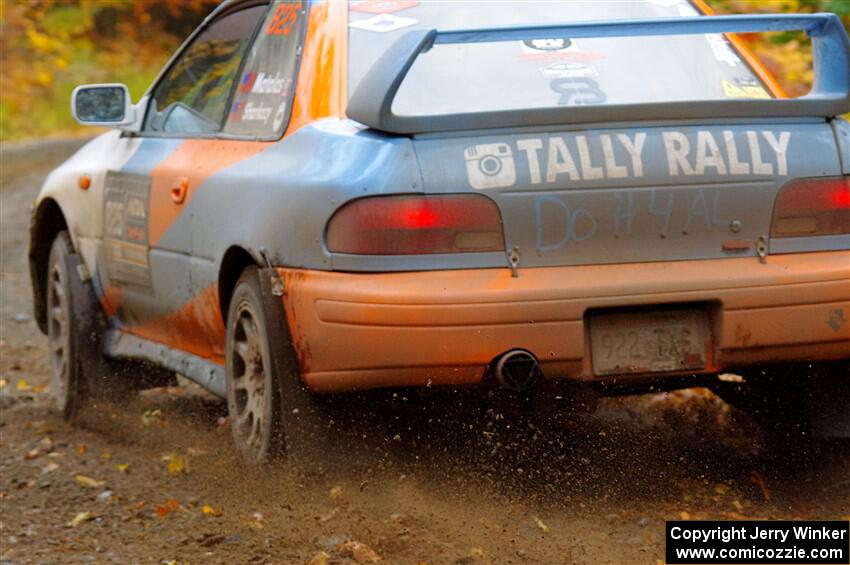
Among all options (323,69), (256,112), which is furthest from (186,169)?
(323,69)

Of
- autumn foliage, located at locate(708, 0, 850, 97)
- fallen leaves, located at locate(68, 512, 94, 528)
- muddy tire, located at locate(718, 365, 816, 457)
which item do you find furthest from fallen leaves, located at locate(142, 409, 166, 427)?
autumn foliage, located at locate(708, 0, 850, 97)

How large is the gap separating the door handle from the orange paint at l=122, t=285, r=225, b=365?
35 centimetres

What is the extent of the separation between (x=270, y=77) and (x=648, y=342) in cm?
170

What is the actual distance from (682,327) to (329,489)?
116 centimetres

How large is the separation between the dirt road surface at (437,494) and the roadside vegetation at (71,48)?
9922 mm

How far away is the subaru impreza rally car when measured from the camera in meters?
4.67

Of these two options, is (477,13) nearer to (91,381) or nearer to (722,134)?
(722,134)

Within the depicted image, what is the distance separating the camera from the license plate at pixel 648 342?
15.7ft

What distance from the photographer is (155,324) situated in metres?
6.58

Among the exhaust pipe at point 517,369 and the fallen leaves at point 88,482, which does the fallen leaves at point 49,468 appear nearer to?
the fallen leaves at point 88,482

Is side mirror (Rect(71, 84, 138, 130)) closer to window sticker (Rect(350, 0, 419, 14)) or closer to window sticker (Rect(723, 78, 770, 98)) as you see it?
window sticker (Rect(350, 0, 419, 14))

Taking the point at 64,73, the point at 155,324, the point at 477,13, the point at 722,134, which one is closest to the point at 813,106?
the point at 722,134

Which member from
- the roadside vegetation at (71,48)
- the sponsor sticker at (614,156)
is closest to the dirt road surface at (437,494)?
the sponsor sticker at (614,156)

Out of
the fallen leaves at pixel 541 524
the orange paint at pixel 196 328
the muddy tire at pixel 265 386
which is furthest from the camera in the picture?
the orange paint at pixel 196 328
